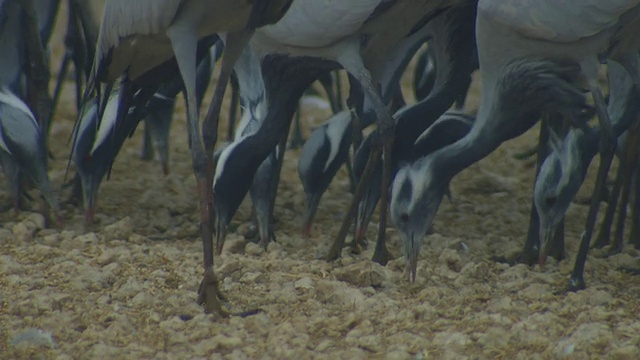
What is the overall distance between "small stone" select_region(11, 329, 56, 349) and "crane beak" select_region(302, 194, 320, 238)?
81.0 inches

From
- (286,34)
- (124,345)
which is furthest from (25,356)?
(286,34)

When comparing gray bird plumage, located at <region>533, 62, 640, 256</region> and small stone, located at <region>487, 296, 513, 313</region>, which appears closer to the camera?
small stone, located at <region>487, 296, 513, 313</region>

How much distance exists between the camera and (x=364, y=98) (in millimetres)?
6676

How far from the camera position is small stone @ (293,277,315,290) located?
535 centimetres

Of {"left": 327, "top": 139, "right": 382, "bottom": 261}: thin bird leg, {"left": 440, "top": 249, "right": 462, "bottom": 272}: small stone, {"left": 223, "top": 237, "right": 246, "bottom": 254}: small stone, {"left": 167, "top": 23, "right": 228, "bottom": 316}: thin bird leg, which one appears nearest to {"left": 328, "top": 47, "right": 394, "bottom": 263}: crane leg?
{"left": 327, "top": 139, "right": 382, "bottom": 261}: thin bird leg

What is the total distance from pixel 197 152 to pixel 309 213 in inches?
62.9

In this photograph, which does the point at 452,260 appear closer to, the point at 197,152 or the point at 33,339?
the point at 197,152

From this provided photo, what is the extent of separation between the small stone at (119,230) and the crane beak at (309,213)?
0.85 m

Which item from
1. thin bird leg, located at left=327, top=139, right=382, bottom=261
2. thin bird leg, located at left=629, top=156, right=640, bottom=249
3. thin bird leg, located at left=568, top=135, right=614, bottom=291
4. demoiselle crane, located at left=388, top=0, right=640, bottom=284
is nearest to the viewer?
demoiselle crane, located at left=388, top=0, right=640, bottom=284

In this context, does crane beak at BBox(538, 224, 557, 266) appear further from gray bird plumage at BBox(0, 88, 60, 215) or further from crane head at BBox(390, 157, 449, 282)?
gray bird plumage at BBox(0, 88, 60, 215)

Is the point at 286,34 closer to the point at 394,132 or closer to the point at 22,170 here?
the point at 394,132

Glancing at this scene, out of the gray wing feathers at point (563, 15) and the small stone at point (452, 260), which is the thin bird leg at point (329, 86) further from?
the gray wing feathers at point (563, 15)

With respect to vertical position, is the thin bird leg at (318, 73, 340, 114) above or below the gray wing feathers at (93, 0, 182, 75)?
below

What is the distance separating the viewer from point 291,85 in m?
6.36
